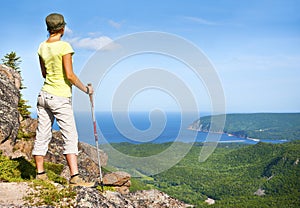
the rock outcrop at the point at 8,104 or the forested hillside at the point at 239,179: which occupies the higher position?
the rock outcrop at the point at 8,104

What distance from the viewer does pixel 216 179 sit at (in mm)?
161875

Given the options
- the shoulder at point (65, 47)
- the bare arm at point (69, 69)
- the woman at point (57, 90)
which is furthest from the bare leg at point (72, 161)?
the shoulder at point (65, 47)

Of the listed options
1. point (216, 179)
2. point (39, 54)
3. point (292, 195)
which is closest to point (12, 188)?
point (39, 54)

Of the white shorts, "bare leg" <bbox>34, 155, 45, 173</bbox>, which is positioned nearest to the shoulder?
the white shorts

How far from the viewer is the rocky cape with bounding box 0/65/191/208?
5.50 meters

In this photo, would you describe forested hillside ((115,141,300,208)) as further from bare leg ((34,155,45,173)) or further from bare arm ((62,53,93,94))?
bare arm ((62,53,93,94))

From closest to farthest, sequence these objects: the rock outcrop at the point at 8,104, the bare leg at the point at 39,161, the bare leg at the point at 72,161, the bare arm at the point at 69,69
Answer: the bare arm at the point at 69,69, the bare leg at the point at 72,161, the bare leg at the point at 39,161, the rock outcrop at the point at 8,104

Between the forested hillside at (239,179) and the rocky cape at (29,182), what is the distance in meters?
104

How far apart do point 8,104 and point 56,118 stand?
→ 6.62 m

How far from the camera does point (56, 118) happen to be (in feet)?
18.8

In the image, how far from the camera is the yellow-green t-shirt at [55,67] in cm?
542

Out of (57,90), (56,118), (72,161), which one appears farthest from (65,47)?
(72,161)

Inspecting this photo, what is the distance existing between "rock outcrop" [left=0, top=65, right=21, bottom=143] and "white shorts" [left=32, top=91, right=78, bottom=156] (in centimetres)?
514

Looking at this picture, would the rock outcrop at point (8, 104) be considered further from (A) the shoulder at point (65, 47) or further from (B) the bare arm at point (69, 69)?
(A) the shoulder at point (65, 47)
